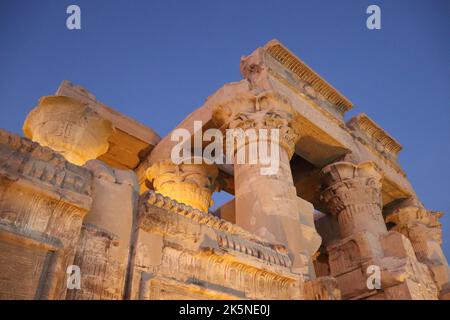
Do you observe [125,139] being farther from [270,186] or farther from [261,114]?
[270,186]

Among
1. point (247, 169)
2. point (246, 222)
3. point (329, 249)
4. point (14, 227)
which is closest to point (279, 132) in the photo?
point (247, 169)

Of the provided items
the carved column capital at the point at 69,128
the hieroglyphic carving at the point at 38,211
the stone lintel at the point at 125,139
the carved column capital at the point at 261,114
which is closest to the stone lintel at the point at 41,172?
the hieroglyphic carving at the point at 38,211

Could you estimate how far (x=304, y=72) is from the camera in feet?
34.1

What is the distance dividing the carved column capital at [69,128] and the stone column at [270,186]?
2.57m

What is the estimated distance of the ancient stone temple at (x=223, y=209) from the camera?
309 cm

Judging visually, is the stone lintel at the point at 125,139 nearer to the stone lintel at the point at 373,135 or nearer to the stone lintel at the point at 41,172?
the stone lintel at the point at 41,172

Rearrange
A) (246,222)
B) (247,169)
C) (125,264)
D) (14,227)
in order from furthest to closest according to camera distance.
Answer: (247,169) → (246,222) → (125,264) → (14,227)

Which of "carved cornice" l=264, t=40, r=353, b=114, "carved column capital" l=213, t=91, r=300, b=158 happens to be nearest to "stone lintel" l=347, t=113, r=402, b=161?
"carved cornice" l=264, t=40, r=353, b=114

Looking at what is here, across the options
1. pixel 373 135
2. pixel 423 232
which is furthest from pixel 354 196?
pixel 373 135

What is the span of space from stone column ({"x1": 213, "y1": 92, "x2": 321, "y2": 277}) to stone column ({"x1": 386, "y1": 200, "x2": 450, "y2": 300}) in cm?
575

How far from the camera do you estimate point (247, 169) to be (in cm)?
678

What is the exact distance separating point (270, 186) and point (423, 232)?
7389 mm
